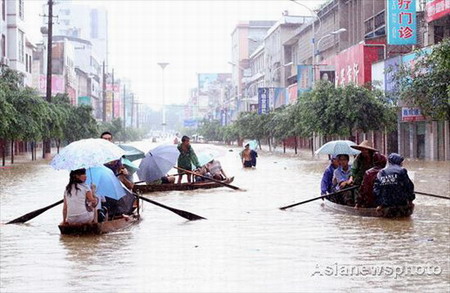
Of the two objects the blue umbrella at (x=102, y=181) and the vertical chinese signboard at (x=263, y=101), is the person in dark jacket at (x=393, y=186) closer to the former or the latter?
the blue umbrella at (x=102, y=181)

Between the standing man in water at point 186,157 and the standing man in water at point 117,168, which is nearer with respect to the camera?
the standing man in water at point 117,168

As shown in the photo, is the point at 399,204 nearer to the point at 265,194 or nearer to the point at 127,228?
the point at 127,228

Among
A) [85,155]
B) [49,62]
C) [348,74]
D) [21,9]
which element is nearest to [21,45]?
[21,9]

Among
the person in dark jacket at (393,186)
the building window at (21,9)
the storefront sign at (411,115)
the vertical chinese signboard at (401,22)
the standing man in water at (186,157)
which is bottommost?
the person in dark jacket at (393,186)

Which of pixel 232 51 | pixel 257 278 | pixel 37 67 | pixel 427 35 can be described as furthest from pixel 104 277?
pixel 232 51

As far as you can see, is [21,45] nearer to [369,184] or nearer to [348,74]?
[348,74]

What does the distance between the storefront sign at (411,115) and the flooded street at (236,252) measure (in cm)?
2635

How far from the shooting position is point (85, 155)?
1375 centimetres

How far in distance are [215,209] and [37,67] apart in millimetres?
74318

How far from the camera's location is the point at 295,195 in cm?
2247

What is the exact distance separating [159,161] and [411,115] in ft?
87.8

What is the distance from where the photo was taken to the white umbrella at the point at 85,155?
1357cm

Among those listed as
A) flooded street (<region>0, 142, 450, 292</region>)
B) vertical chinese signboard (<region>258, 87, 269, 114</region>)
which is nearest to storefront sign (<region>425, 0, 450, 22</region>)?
flooded street (<region>0, 142, 450, 292</region>)

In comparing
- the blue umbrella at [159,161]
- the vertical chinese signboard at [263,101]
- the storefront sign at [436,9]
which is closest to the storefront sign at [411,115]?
the storefront sign at [436,9]
